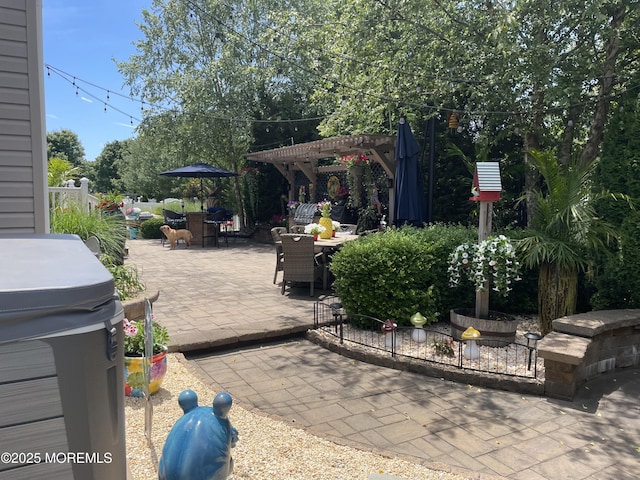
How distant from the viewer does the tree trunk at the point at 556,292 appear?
441cm

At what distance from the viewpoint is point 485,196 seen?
443 cm

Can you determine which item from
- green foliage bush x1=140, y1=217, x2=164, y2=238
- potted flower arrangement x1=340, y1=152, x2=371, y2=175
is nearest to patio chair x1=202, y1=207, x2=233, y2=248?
green foliage bush x1=140, y1=217, x2=164, y2=238

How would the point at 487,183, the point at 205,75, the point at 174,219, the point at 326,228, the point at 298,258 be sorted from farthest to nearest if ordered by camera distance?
1. the point at 205,75
2. the point at 174,219
3. the point at 326,228
4. the point at 298,258
5. the point at 487,183

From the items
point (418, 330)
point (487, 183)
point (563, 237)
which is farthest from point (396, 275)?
point (563, 237)

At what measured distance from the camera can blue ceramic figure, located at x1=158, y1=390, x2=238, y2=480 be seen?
1.63 m

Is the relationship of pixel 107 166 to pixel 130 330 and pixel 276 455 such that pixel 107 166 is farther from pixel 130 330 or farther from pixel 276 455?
pixel 276 455

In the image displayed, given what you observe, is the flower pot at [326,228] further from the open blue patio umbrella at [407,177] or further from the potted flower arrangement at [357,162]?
Result: the potted flower arrangement at [357,162]

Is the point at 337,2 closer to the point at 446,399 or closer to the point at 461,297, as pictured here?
the point at 461,297

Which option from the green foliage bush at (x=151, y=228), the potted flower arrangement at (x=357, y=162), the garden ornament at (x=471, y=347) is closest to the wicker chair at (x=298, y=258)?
the garden ornament at (x=471, y=347)

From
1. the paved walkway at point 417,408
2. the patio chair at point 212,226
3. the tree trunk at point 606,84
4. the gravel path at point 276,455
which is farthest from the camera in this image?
the patio chair at point 212,226

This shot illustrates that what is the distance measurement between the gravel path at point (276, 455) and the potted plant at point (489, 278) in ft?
6.79

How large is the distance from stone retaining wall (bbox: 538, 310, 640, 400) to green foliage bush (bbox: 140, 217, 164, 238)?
14185mm

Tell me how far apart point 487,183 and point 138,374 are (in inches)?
137

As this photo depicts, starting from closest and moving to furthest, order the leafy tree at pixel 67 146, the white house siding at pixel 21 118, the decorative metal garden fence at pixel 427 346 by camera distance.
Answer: the white house siding at pixel 21 118, the decorative metal garden fence at pixel 427 346, the leafy tree at pixel 67 146
